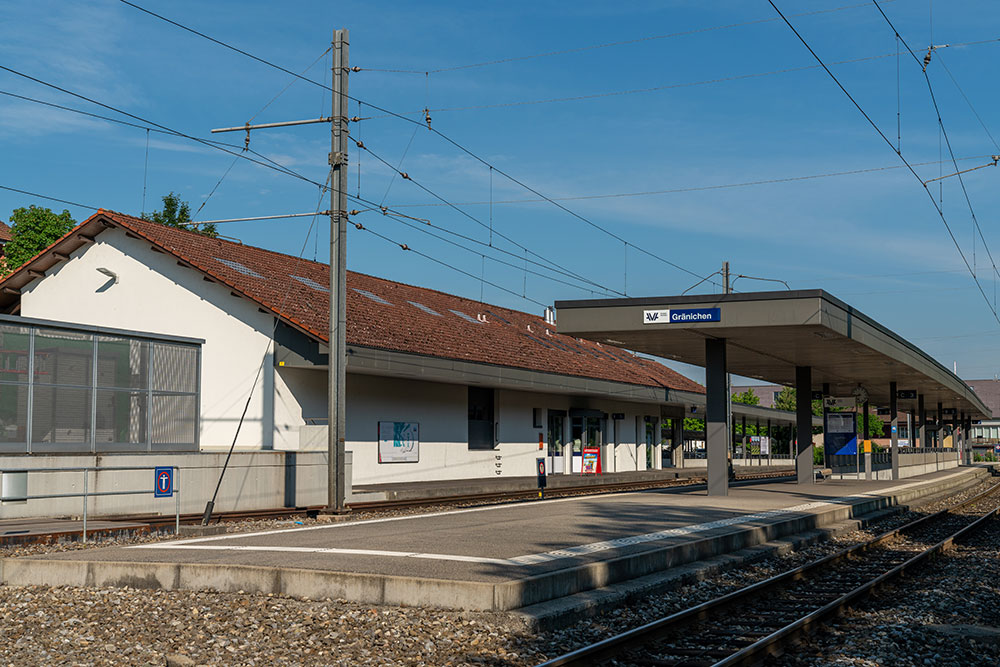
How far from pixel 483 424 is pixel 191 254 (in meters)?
13.1

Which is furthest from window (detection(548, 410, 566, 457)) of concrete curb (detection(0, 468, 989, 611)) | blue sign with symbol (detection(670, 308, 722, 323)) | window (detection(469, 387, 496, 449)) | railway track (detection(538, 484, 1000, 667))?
concrete curb (detection(0, 468, 989, 611))

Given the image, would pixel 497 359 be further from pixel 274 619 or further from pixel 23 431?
pixel 274 619

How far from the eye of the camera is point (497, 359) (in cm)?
3725

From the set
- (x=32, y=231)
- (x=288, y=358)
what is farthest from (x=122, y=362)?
(x=32, y=231)

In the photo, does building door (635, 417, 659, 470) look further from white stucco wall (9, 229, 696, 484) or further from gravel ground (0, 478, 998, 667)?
gravel ground (0, 478, 998, 667)

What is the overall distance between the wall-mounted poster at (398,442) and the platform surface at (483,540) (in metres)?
10.8

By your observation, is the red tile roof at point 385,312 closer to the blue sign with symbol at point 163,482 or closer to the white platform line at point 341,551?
the blue sign with symbol at point 163,482

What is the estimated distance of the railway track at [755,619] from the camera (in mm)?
8820

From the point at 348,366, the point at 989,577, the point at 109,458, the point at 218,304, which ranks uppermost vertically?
the point at 218,304

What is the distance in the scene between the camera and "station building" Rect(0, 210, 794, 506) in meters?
27.8

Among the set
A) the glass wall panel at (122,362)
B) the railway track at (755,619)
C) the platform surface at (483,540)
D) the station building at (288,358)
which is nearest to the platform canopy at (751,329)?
the platform surface at (483,540)

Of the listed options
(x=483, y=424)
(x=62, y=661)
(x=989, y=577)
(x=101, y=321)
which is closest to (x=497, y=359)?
(x=483, y=424)

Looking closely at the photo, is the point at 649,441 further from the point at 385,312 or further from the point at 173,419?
the point at 173,419

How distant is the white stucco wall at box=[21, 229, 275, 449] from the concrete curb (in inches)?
624
